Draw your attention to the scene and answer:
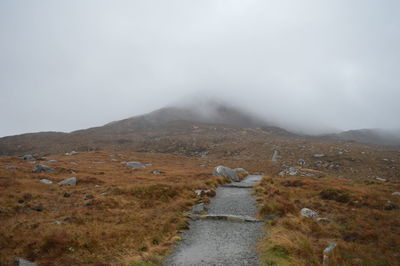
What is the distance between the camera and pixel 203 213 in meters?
17.8

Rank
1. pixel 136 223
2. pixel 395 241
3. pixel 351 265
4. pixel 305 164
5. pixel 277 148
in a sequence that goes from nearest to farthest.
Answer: pixel 351 265, pixel 395 241, pixel 136 223, pixel 305 164, pixel 277 148

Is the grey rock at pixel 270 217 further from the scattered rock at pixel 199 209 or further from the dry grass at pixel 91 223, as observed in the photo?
the dry grass at pixel 91 223

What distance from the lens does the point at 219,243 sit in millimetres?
11992

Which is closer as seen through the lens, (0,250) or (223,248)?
(0,250)

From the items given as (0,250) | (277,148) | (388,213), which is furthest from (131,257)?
(277,148)

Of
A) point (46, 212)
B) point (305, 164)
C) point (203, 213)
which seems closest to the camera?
point (46, 212)

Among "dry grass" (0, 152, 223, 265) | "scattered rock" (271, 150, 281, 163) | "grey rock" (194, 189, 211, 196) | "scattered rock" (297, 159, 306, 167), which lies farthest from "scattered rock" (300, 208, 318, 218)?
"scattered rock" (271, 150, 281, 163)

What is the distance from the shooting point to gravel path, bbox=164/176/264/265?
32.9 ft

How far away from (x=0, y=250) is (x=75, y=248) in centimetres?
324

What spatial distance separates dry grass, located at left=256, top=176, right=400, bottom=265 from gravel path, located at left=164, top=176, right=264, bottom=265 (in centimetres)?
89

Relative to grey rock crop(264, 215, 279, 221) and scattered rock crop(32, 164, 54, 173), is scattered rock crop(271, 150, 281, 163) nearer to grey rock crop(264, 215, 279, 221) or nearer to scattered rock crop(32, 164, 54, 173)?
grey rock crop(264, 215, 279, 221)

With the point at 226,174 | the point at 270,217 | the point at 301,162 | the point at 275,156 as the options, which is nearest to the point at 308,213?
the point at 270,217

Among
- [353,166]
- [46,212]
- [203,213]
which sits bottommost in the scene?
[353,166]

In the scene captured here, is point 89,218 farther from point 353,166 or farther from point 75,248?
point 353,166
